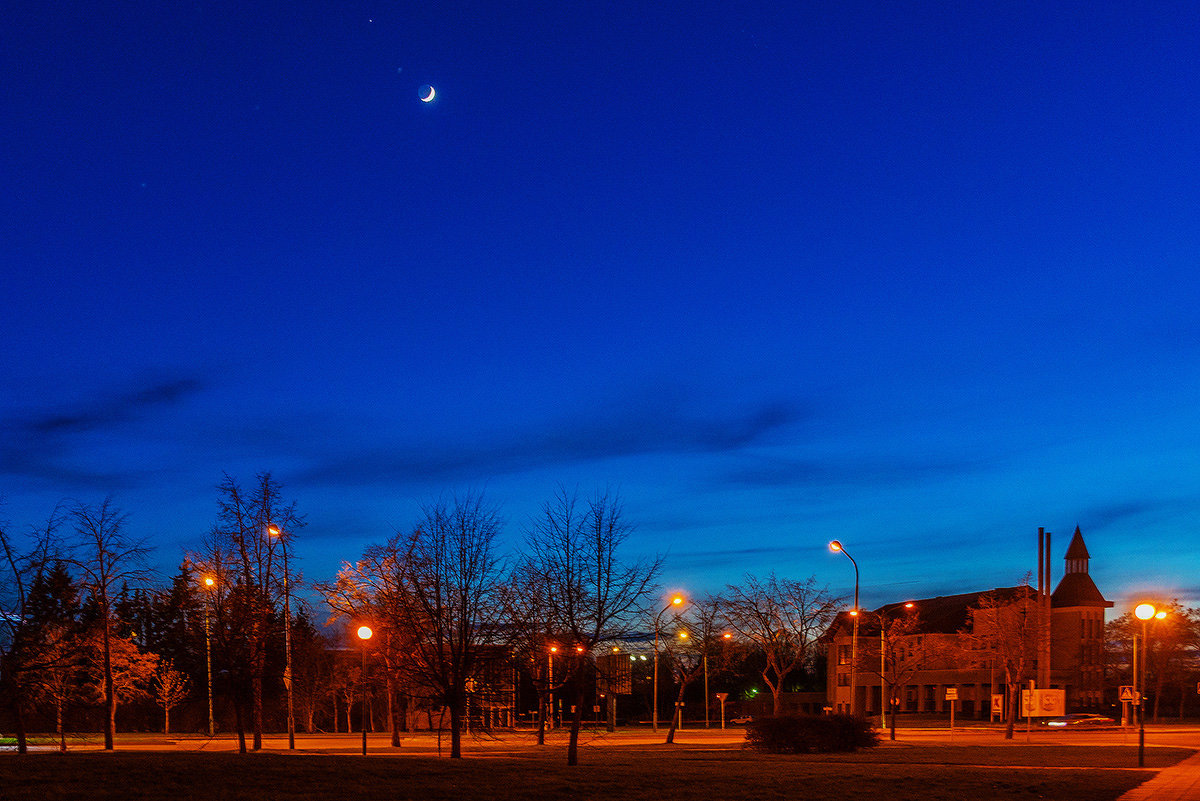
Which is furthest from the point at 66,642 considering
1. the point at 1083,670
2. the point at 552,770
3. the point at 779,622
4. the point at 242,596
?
the point at 1083,670

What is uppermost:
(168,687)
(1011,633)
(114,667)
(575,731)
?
(575,731)

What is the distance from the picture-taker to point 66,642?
123ft

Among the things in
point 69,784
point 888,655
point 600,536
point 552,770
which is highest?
point 600,536

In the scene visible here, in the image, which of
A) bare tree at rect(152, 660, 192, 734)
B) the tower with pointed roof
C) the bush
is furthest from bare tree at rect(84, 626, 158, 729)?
the tower with pointed roof

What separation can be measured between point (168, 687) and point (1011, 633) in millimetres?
47497

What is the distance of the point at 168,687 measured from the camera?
5838 cm

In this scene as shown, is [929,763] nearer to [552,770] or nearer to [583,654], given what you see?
[583,654]

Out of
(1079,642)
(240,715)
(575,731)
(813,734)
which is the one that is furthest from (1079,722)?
(240,715)

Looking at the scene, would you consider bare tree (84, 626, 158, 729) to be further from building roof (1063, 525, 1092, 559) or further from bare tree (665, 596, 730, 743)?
building roof (1063, 525, 1092, 559)

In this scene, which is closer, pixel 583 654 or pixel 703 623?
pixel 583 654

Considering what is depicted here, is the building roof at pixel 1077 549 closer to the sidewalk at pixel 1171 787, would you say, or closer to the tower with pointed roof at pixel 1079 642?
the tower with pointed roof at pixel 1079 642

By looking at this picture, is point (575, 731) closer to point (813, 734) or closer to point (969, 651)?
point (813, 734)

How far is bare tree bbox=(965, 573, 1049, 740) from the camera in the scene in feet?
176

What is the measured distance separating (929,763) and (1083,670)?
79.1 meters
